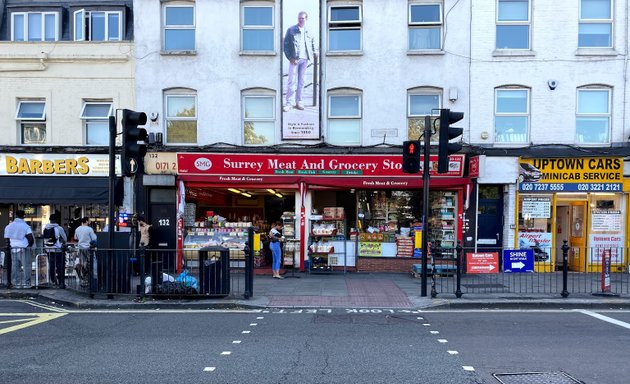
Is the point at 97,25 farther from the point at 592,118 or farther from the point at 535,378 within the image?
the point at 592,118

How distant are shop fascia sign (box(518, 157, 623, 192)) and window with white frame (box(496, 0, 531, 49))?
12.5 feet

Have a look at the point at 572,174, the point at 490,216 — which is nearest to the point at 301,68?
the point at 490,216

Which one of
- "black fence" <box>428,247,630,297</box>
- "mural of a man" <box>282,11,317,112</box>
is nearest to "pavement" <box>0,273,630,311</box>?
"black fence" <box>428,247,630,297</box>

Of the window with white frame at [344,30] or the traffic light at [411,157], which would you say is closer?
the traffic light at [411,157]

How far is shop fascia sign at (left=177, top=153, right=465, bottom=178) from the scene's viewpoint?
49.6 feet

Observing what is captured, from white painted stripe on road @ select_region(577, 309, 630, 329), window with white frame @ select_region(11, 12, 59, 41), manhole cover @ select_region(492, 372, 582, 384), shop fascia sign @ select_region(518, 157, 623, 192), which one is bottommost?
white painted stripe on road @ select_region(577, 309, 630, 329)

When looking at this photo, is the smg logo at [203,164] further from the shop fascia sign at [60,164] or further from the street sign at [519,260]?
the street sign at [519,260]

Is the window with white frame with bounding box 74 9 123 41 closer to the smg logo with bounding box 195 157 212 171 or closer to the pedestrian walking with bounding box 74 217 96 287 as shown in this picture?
the smg logo with bounding box 195 157 212 171

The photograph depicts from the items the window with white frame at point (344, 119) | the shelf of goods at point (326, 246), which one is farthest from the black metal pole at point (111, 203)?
the window with white frame at point (344, 119)

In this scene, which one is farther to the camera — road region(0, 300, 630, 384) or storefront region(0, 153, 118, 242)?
storefront region(0, 153, 118, 242)

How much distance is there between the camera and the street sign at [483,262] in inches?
436

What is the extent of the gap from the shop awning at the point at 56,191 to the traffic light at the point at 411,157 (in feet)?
31.5

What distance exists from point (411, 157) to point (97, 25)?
11881 millimetres

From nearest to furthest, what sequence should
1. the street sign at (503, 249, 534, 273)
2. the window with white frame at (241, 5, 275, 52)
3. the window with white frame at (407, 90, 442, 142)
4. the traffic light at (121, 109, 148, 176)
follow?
the traffic light at (121, 109, 148, 176) → the street sign at (503, 249, 534, 273) → the window with white frame at (407, 90, 442, 142) → the window with white frame at (241, 5, 275, 52)
